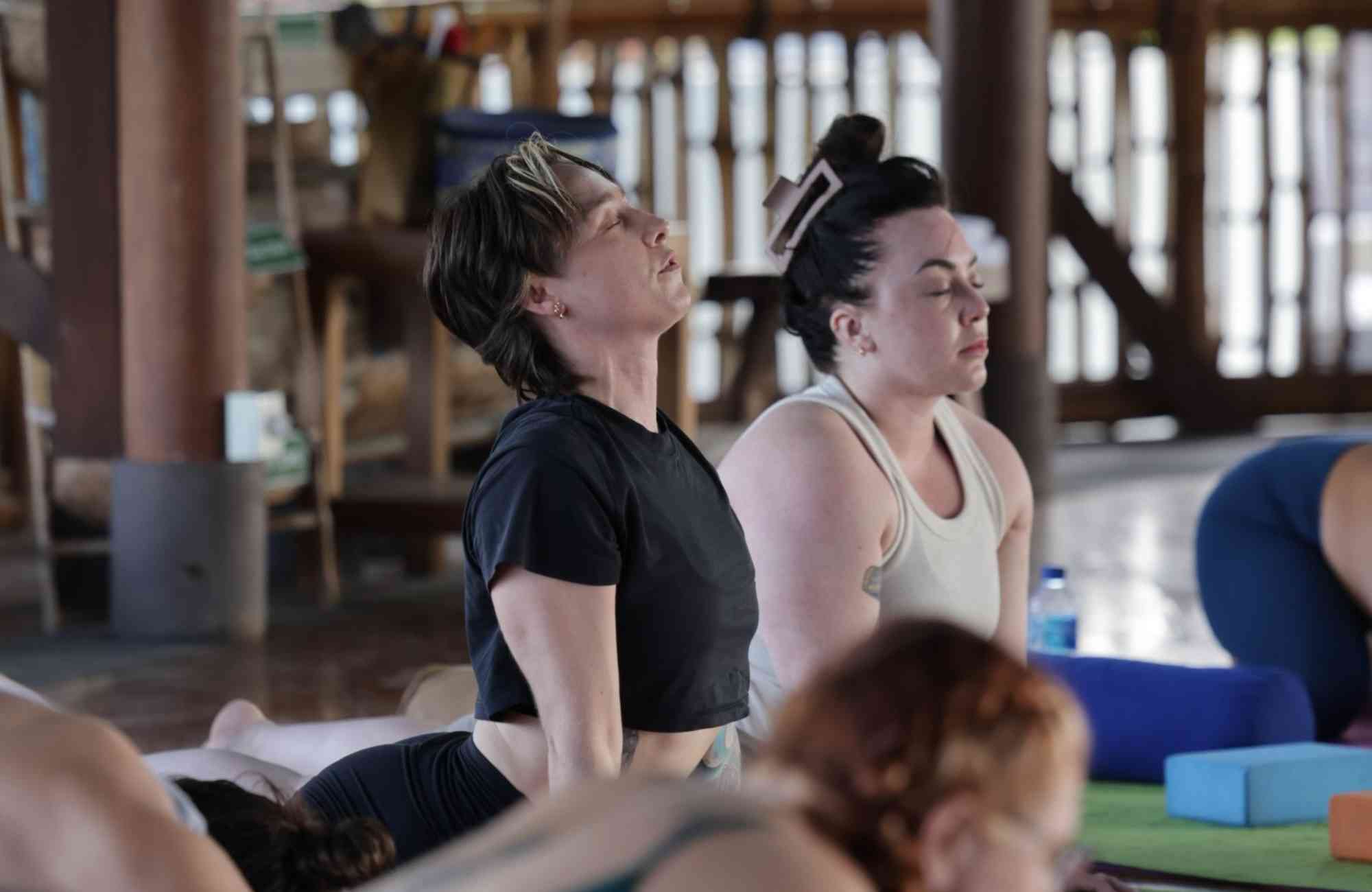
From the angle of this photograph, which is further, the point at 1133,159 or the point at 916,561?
the point at 1133,159

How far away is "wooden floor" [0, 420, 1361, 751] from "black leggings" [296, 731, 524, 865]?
71.6 inches

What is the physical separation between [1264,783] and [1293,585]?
794mm

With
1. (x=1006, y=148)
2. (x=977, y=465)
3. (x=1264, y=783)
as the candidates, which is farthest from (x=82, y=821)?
(x=1006, y=148)

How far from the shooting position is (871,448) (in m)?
2.56

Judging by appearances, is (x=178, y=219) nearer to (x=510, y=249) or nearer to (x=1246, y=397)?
(x=510, y=249)

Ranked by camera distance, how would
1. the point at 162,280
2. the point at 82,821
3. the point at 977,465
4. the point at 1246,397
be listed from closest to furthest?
the point at 82,821 < the point at 977,465 < the point at 162,280 < the point at 1246,397

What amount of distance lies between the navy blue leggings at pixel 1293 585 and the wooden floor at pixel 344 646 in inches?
26.0

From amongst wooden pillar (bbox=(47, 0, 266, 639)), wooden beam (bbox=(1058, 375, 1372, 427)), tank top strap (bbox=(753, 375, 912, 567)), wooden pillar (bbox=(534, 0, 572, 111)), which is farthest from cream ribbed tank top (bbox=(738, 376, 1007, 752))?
wooden beam (bbox=(1058, 375, 1372, 427))

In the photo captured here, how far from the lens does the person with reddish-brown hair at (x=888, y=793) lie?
0.93 metres

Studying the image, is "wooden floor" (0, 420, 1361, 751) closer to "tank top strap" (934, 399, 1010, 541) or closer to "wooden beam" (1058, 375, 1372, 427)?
"tank top strap" (934, 399, 1010, 541)

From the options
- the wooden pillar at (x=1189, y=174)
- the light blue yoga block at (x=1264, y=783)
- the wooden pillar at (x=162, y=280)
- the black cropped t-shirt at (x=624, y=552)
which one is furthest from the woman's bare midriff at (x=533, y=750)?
the wooden pillar at (x=1189, y=174)

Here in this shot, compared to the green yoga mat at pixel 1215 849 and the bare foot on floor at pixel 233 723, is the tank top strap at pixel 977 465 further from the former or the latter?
the bare foot on floor at pixel 233 723

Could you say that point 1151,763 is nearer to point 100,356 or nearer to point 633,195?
point 100,356

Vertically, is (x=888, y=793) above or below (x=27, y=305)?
below
